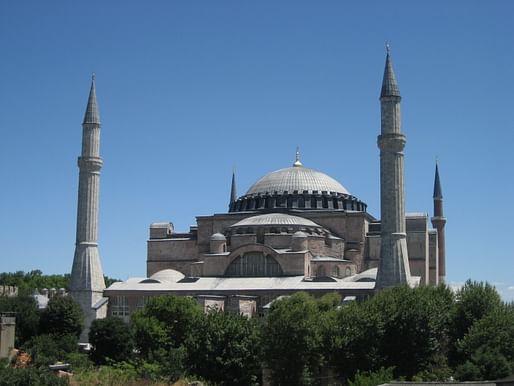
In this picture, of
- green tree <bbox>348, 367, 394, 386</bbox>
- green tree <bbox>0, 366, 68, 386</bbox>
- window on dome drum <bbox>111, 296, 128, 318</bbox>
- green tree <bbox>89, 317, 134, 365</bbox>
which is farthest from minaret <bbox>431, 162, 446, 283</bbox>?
green tree <bbox>0, 366, 68, 386</bbox>

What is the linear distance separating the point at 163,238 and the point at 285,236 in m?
8.48

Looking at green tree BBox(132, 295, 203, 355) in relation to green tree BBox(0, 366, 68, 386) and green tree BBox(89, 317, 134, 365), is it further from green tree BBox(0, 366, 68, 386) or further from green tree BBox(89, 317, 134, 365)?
green tree BBox(0, 366, 68, 386)

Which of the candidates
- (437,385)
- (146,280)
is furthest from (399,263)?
(437,385)

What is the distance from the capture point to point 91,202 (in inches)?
1767

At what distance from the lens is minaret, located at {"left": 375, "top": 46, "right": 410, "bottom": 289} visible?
39.9 meters

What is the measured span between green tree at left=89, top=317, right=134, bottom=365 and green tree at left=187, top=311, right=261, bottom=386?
5.86 metres

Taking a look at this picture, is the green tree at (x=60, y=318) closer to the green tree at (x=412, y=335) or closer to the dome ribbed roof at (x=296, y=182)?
the green tree at (x=412, y=335)

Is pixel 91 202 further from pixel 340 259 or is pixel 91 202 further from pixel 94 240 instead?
pixel 340 259

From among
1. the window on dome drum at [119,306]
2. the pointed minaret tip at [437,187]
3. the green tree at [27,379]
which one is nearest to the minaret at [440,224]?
the pointed minaret tip at [437,187]

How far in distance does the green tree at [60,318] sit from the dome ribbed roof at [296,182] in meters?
18.9

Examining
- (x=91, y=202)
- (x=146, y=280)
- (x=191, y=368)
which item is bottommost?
(x=191, y=368)

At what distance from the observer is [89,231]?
4434cm

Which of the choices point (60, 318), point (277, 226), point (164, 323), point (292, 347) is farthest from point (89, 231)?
point (292, 347)

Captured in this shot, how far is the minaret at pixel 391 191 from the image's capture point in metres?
39.9
